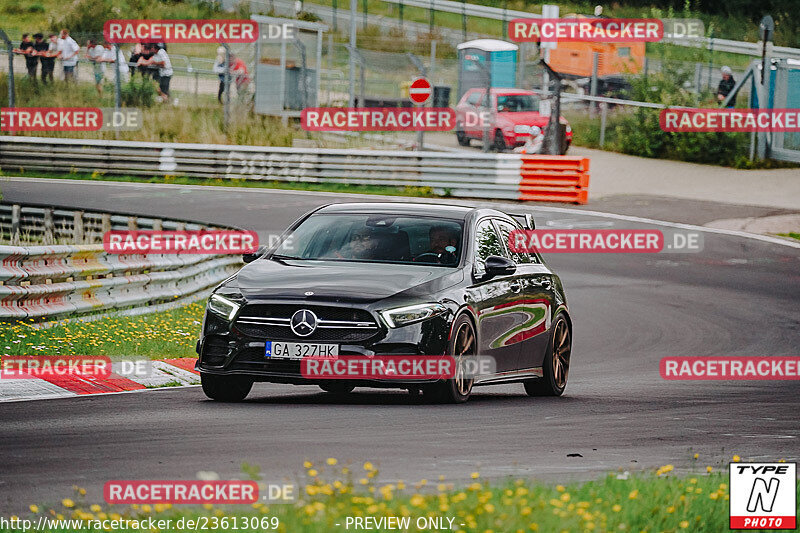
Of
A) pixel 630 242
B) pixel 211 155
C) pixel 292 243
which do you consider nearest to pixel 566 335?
pixel 292 243

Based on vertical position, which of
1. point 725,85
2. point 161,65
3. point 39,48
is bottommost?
point 725,85

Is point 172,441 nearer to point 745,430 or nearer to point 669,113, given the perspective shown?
point 745,430

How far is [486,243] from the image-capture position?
11.4 meters

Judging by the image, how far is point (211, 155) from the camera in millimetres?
32906

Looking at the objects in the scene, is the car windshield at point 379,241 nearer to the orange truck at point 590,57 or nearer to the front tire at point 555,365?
the front tire at point 555,365

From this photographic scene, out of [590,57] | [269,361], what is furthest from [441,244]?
[590,57]

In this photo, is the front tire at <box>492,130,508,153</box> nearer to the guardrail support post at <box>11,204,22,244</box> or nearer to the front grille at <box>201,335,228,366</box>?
the guardrail support post at <box>11,204,22,244</box>

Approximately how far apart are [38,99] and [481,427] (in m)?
30.8

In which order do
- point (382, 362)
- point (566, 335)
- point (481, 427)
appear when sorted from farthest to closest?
point (566, 335), point (382, 362), point (481, 427)

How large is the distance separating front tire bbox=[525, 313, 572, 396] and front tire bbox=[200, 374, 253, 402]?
8.44ft

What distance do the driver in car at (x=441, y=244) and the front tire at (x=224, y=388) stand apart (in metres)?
1.63
